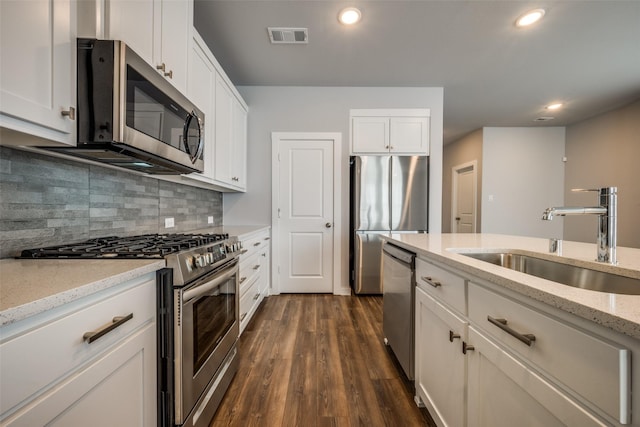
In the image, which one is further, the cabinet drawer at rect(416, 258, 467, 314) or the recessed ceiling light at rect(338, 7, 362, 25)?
the recessed ceiling light at rect(338, 7, 362, 25)

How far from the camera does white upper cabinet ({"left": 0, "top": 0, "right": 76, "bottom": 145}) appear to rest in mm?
779

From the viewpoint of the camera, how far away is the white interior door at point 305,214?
3494 millimetres

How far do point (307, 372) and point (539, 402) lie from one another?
55.2 inches

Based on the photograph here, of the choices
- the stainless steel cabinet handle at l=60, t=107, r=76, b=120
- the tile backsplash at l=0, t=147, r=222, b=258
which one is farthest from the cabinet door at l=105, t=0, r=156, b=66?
the tile backsplash at l=0, t=147, r=222, b=258

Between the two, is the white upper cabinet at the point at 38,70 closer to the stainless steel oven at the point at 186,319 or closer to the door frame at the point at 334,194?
the stainless steel oven at the point at 186,319

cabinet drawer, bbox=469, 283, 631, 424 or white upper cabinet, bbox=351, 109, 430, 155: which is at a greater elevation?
white upper cabinet, bbox=351, 109, 430, 155

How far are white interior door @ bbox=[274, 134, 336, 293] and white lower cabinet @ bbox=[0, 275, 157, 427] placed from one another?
8.21 ft

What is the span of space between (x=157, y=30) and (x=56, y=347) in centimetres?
148

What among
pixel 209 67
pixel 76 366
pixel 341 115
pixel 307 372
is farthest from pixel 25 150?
pixel 341 115

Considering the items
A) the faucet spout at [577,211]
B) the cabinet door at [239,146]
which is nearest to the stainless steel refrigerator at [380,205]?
the cabinet door at [239,146]

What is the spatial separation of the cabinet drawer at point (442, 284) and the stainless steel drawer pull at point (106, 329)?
117 cm

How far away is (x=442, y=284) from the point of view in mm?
1233

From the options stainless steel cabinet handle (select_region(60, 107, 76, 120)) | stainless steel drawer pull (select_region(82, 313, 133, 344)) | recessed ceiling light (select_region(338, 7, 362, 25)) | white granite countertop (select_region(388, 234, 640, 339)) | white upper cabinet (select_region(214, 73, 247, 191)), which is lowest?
stainless steel drawer pull (select_region(82, 313, 133, 344))

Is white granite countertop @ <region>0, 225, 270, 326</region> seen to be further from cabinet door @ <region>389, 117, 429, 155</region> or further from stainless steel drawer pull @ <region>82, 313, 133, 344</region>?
cabinet door @ <region>389, 117, 429, 155</region>
